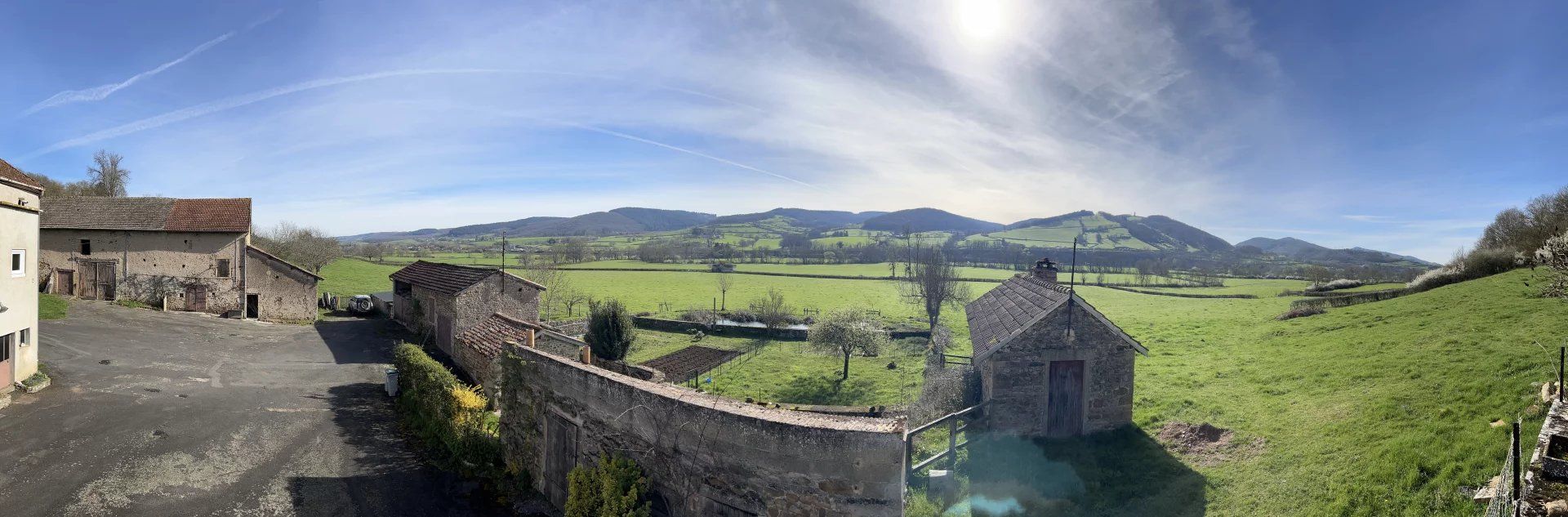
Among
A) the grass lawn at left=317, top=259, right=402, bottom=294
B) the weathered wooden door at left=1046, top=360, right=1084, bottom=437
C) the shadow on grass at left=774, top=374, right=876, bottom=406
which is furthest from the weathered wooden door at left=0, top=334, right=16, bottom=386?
the weathered wooden door at left=1046, top=360, right=1084, bottom=437

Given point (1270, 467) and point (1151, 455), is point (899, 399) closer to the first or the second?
point (1151, 455)

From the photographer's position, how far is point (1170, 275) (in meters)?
62.0

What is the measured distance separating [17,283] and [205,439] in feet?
26.3

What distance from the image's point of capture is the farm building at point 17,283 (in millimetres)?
15367

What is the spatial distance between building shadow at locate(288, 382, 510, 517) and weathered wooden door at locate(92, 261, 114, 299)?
2755cm

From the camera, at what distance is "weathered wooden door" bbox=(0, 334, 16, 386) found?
15352 mm

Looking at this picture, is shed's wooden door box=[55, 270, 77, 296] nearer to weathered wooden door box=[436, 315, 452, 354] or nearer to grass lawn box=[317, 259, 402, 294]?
grass lawn box=[317, 259, 402, 294]

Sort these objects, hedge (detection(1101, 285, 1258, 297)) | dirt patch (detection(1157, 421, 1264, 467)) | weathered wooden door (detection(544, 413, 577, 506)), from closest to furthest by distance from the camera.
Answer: weathered wooden door (detection(544, 413, 577, 506))
dirt patch (detection(1157, 421, 1264, 467))
hedge (detection(1101, 285, 1258, 297))

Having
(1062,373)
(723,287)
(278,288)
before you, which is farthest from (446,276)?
(723,287)

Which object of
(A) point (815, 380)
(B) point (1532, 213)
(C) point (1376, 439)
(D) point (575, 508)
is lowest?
(A) point (815, 380)

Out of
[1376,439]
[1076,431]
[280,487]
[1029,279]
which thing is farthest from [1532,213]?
[280,487]

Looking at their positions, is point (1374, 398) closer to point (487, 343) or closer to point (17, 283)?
point (487, 343)

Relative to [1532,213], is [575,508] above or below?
below

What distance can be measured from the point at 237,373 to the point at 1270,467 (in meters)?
28.5
